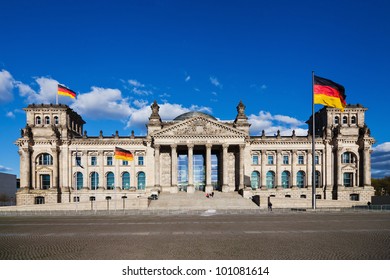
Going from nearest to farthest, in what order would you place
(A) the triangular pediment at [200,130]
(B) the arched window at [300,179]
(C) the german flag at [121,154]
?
1. (C) the german flag at [121,154]
2. (A) the triangular pediment at [200,130]
3. (B) the arched window at [300,179]

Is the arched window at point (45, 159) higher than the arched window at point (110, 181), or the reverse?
the arched window at point (45, 159)

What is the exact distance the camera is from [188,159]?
68.4m

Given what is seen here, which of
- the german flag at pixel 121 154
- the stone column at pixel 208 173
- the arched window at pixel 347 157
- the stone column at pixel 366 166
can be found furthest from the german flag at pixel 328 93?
the arched window at pixel 347 157

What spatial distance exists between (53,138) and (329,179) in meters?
66.0

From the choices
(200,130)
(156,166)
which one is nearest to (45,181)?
(156,166)

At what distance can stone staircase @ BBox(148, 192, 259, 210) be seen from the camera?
51.3 meters

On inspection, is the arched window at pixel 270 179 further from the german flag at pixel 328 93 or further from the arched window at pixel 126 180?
the german flag at pixel 328 93

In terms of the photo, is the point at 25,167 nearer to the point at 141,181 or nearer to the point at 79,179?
the point at 79,179

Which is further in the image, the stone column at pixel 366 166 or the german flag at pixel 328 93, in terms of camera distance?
the stone column at pixel 366 166

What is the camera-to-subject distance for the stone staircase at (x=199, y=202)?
2021 inches

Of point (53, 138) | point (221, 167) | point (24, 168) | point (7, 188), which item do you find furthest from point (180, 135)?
point (7, 188)

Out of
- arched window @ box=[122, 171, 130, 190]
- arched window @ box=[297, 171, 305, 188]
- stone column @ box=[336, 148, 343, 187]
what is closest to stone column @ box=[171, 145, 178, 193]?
arched window @ box=[122, 171, 130, 190]

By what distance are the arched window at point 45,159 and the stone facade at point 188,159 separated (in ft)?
0.78

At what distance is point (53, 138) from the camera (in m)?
68.5
